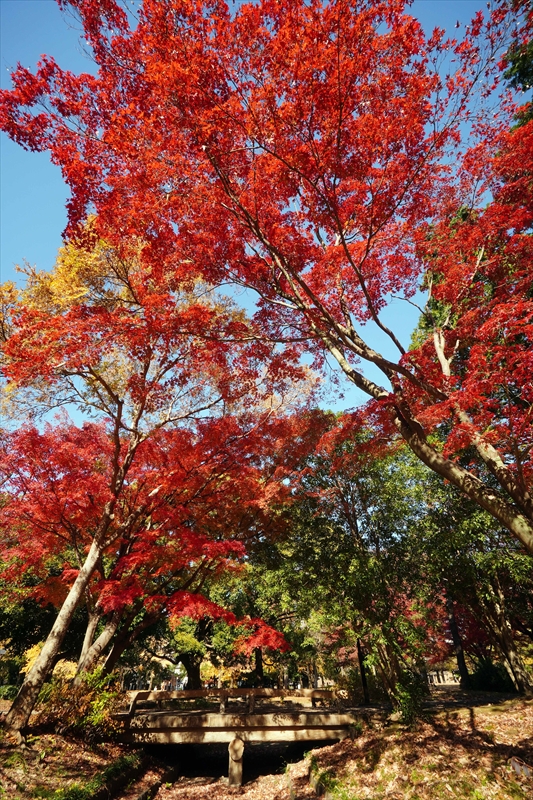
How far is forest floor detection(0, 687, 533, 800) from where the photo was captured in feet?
21.5

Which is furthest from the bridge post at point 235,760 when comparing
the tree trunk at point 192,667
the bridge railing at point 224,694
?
the tree trunk at point 192,667

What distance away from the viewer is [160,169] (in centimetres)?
786

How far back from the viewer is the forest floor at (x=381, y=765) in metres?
6.55

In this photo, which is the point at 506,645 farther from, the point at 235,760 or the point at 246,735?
the point at 235,760

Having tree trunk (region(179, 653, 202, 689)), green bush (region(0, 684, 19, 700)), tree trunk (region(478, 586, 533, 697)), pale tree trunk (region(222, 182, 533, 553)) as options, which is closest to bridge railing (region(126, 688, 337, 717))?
tree trunk (region(478, 586, 533, 697))

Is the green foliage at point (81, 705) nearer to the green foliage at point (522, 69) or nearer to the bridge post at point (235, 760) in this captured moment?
the bridge post at point (235, 760)

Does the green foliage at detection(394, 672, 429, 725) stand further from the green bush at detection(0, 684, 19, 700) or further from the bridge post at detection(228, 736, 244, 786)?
the green bush at detection(0, 684, 19, 700)

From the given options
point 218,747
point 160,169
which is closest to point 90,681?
point 218,747

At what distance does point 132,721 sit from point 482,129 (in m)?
17.3

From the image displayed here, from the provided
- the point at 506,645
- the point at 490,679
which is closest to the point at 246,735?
the point at 506,645

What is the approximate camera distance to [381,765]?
8.31m

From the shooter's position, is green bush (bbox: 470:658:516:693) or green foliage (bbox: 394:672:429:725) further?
green bush (bbox: 470:658:516:693)

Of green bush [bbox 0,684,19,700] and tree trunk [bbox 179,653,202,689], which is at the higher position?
tree trunk [bbox 179,653,202,689]

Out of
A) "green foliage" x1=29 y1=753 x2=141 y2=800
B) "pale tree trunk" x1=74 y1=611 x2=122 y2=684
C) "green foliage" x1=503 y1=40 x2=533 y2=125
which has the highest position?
"green foliage" x1=503 y1=40 x2=533 y2=125
